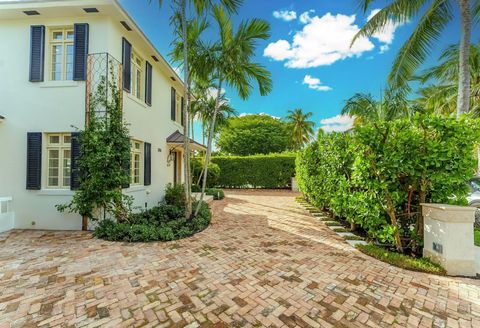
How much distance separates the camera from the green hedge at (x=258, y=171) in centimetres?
2070

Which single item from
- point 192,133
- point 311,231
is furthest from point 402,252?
point 192,133

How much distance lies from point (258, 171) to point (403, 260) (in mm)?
16541

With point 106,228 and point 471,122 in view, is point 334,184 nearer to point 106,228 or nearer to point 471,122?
point 471,122

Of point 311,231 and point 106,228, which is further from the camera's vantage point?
point 311,231

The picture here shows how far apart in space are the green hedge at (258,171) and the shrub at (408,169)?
49.4ft

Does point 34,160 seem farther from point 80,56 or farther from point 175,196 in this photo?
point 175,196

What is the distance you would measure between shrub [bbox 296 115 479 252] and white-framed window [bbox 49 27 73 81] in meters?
8.31

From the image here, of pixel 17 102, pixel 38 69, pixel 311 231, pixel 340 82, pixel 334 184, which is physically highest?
pixel 340 82

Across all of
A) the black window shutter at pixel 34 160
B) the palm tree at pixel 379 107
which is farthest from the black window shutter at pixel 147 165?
the palm tree at pixel 379 107

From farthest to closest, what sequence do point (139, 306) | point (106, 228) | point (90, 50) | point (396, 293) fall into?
point (90, 50) < point (106, 228) < point (396, 293) < point (139, 306)

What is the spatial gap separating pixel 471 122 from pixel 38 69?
35.6 feet

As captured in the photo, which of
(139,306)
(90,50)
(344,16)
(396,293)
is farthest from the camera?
(344,16)

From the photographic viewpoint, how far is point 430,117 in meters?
4.47

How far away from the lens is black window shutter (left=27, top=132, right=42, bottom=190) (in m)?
6.59
